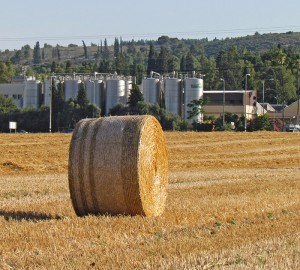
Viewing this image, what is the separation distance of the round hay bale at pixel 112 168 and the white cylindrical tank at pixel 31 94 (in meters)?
97.7

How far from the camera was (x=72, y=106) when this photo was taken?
95438mm

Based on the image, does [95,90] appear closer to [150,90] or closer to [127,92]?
[127,92]

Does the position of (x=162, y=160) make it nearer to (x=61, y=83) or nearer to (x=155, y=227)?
(x=155, y=227)

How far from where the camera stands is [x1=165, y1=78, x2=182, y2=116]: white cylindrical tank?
103688 millimetres

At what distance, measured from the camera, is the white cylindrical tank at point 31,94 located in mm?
110812

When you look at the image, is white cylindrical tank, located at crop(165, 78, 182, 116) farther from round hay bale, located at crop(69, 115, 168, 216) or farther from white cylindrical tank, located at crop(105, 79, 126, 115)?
round hay bale, located at crop(69, 115, 168, 216)

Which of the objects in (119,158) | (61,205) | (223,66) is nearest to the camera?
(119,158)

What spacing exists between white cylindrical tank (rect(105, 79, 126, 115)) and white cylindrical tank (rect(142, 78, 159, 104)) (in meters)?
3.44

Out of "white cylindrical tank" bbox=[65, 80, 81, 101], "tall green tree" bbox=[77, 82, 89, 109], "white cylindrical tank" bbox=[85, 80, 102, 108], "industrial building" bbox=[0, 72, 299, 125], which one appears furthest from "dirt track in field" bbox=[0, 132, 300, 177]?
"white cylindrical tank" bbox=[65, 80, 81, 101]

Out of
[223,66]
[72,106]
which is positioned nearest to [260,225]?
[72,106]

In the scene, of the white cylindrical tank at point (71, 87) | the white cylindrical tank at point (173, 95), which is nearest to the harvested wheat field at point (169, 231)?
the white cylindrical tank at point (173, 95)

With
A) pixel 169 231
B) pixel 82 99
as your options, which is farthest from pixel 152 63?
pixel 169 231

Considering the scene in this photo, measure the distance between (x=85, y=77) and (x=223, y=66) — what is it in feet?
184

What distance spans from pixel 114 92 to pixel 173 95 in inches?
297
